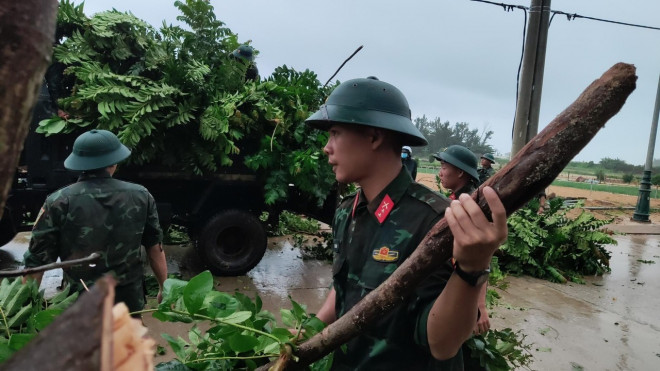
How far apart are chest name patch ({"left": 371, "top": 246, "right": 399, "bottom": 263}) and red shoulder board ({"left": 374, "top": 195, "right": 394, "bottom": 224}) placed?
0.13 meters

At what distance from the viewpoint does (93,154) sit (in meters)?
2.89

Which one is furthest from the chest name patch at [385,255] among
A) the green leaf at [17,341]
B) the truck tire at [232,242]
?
the truck tire at [232,242]

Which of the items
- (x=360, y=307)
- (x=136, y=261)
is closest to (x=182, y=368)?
(x=360, y=307)

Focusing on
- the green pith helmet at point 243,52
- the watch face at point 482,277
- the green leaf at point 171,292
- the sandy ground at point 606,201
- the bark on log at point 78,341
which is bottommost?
the sandy ground at point 606,201

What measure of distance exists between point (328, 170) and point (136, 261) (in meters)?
2.67

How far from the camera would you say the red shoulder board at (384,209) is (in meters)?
1.61

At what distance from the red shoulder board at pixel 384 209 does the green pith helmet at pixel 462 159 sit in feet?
8.35

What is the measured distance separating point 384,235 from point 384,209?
109 mm

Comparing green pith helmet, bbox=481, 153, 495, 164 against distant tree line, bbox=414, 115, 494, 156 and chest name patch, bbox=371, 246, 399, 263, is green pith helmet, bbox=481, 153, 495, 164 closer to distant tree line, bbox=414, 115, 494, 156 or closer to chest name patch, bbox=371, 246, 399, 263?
chest name patch, bbox=371, 246, 399, 263

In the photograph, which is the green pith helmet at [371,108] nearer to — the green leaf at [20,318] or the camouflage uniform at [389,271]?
the camouflage uniform at [389,271]

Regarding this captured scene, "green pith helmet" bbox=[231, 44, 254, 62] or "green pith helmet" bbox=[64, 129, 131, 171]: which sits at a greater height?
"green pith helmet" bbox=[231, 44, 254, 62]

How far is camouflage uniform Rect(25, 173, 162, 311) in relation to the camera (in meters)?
2.71

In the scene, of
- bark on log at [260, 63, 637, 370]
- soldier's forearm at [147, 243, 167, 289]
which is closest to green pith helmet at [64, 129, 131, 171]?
soldier's forearm at [147, 243, 167, 289]

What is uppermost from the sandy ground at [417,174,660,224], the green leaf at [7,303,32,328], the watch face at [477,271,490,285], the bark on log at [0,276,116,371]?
the bark on log at [0,276,116,371]
